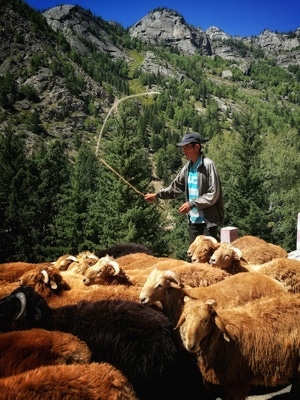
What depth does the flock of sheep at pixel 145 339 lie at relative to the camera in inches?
119

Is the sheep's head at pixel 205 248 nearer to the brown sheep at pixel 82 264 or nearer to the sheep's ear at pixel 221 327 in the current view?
the brown sheep at pixel 82 264

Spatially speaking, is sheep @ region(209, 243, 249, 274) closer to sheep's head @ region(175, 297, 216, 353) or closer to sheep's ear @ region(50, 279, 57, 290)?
sheep's head @ region(175, 297, 216, 353)

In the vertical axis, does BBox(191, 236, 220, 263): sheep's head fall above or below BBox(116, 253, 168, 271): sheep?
above

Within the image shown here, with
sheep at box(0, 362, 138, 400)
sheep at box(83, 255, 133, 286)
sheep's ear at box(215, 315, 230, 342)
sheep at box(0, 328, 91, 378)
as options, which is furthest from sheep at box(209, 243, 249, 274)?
sheep at box(0, 362, 138, 400)

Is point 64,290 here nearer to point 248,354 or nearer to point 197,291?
point 197,291

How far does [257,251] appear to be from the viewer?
785 cm

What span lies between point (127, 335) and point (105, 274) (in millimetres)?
1690

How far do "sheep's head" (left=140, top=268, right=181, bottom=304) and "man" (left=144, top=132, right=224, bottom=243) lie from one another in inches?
64.8

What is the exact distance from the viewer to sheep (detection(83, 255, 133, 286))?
5758 millimetres

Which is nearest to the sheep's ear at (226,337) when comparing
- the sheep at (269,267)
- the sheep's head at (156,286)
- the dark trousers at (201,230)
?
the sheep's head at (156,286)

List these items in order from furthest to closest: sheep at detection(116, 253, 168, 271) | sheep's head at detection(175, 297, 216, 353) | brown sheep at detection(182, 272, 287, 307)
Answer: sheep at detection(116, 253, 168, 271) < brown sheep at detection(182, 272, 287, 307) < sheep's head at detection(175, 297, 216, 353)

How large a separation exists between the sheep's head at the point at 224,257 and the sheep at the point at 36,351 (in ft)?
10.5

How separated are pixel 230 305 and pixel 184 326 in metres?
1.38

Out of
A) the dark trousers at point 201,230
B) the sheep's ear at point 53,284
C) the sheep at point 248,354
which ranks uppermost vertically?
the dark trousers at point 201,230
